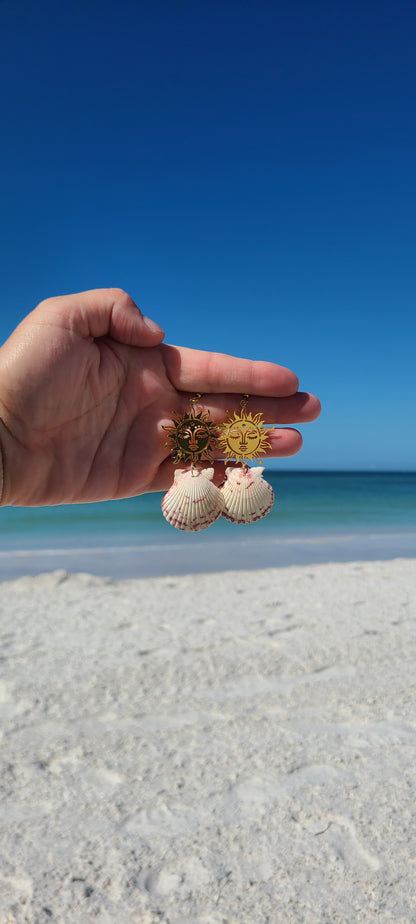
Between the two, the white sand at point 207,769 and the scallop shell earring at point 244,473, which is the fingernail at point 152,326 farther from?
the white sand at point 207,769

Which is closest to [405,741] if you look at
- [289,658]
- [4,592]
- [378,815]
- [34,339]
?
[378,815]

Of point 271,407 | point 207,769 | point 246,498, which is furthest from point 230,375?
point 207,769

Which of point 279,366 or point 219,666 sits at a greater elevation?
point 279,366

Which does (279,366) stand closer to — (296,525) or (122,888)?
(122,888)

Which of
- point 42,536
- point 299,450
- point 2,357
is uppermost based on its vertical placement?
point 2,357

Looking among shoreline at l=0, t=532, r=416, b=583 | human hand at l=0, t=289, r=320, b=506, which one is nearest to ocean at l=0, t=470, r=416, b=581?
shoreline at l=0, t=532, r=416, b=583

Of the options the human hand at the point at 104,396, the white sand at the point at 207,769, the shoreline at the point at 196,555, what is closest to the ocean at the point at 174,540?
the shoreline at the point at 196,555
